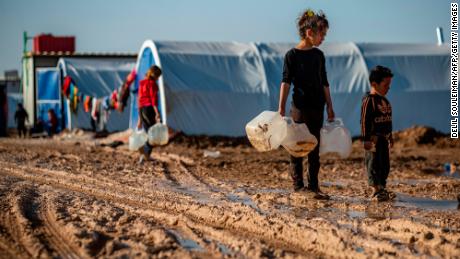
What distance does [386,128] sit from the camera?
806cm

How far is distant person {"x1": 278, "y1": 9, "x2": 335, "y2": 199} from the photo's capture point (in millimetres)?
8070

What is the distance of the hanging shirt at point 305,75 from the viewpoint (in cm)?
807

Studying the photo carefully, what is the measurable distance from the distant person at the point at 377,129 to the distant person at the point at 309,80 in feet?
1.29

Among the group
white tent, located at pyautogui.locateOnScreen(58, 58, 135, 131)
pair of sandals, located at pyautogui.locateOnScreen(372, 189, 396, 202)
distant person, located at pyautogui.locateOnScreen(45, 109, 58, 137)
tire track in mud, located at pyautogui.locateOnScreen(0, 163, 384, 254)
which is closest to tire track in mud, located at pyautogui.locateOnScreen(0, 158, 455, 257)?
tire track in mud, located at pyautogui.locateOnScreen(0, 163, 384, 254)

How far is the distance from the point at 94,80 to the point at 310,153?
26.7 m

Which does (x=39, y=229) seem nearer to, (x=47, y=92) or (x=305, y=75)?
(x=305, y=75)

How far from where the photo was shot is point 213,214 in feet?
21.7

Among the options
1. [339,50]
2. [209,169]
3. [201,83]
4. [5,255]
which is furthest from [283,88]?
[339,50]

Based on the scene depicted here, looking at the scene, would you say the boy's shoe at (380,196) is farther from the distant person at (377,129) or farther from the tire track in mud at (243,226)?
the tire track in mud at (243,226)

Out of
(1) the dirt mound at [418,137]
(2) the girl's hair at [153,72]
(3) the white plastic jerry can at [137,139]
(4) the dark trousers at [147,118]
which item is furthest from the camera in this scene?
(1) the dirt mound at [418,137]

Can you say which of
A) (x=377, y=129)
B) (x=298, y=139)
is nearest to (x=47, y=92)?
(x=298, y=139)

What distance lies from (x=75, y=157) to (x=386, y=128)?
25.7ft

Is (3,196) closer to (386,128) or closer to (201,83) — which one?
(386,128)

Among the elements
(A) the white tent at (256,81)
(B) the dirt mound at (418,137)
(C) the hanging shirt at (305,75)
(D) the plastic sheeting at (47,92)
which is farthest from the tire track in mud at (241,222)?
(D) the plastic sheeting at (47,92)
